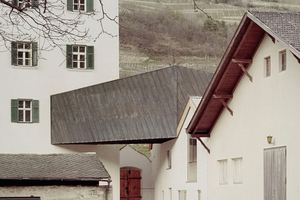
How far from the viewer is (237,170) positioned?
66.6 feet

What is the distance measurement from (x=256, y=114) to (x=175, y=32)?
7297cm

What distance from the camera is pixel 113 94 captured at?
3017 cm

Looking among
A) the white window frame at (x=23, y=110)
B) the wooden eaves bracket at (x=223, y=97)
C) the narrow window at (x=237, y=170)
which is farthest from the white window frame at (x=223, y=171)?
the white window frame at (x=23, y=110)

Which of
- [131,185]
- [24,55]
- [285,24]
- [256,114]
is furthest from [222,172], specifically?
[131,185]

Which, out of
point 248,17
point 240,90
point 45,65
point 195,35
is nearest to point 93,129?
point 45,65

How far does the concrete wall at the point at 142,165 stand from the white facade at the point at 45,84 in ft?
18.4

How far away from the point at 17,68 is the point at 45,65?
1378 mm

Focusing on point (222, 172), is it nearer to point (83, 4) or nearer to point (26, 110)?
point (26, 110)

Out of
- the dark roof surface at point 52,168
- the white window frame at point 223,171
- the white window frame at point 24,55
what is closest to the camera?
the white window frame at point 223,171

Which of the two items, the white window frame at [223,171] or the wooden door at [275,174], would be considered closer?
the wooden door at [275,174]

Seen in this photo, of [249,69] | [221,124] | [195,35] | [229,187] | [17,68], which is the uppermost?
[195,35]

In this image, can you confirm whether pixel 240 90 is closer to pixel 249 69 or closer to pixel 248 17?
pixel 249 69

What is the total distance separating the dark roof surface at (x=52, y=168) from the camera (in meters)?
22.2

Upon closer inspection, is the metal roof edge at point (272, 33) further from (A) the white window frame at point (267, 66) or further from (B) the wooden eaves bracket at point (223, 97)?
(B) the wooden eaves bracket at point (223, 97)
